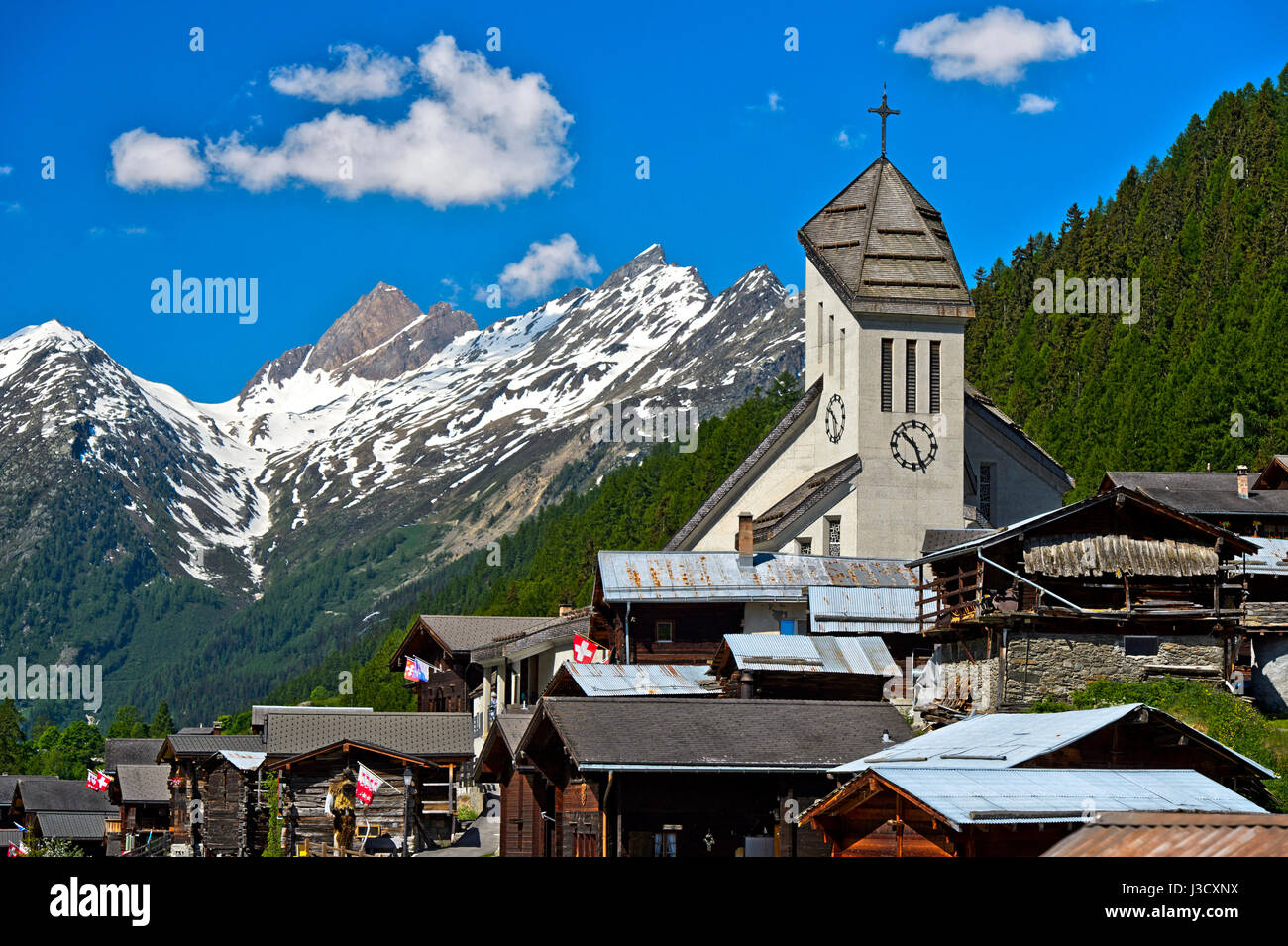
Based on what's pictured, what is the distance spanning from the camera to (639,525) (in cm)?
14525

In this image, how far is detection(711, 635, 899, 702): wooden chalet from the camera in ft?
156

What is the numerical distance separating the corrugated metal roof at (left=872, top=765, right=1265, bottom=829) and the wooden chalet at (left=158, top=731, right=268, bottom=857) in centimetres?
3880

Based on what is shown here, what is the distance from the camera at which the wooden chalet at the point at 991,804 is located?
2400 cm

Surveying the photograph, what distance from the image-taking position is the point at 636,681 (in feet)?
161

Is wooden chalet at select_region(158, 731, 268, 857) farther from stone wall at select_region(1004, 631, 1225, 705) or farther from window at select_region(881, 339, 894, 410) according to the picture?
stone wall at select_region(1004, 631, 1225, 705)

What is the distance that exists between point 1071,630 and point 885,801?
1611 centimetres

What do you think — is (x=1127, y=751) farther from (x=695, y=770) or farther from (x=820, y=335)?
(x=820, y=335)

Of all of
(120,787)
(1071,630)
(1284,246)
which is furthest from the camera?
(1284,246)

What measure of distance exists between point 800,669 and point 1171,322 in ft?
291

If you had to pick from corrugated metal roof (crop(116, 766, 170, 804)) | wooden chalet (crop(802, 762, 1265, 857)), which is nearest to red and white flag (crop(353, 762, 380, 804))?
wooden chalet (crop(802, 762, 1265, 857))

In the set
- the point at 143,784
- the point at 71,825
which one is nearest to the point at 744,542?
the point at 143,784
